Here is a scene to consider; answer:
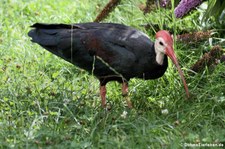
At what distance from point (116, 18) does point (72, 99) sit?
2.26m

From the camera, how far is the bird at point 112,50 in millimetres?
5062

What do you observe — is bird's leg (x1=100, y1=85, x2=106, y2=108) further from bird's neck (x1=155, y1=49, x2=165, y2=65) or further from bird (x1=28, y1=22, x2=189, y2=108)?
bird's neck (x1=155, y1=49, x2=165, y2=65)

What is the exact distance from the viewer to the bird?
199 inches

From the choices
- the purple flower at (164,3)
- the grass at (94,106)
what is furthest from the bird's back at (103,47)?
the purple flower at (164,3)

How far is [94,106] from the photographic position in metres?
5.10

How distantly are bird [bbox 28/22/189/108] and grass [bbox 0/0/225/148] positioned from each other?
0.22m

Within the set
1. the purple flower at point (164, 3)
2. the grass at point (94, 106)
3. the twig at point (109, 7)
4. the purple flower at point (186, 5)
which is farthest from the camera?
the purple flower at point (164, 3)

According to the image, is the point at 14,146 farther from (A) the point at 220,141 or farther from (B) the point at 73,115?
(A) the point at 220,141

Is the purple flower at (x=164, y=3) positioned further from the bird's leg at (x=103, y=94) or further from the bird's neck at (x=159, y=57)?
the bird's leg at (x=103, y=94)

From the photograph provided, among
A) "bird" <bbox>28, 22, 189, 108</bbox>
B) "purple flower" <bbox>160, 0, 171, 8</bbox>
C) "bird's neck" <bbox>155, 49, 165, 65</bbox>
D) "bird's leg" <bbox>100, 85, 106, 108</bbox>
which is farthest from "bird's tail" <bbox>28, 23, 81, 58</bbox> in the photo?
"purple flower" <bbox>160, 0, 171, 8</bbox>

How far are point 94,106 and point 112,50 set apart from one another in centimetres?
45

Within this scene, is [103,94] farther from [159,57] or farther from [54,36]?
[54,36]

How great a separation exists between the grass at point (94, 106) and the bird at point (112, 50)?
0.72 ft

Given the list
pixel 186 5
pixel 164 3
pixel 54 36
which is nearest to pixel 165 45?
pixel 186 5
